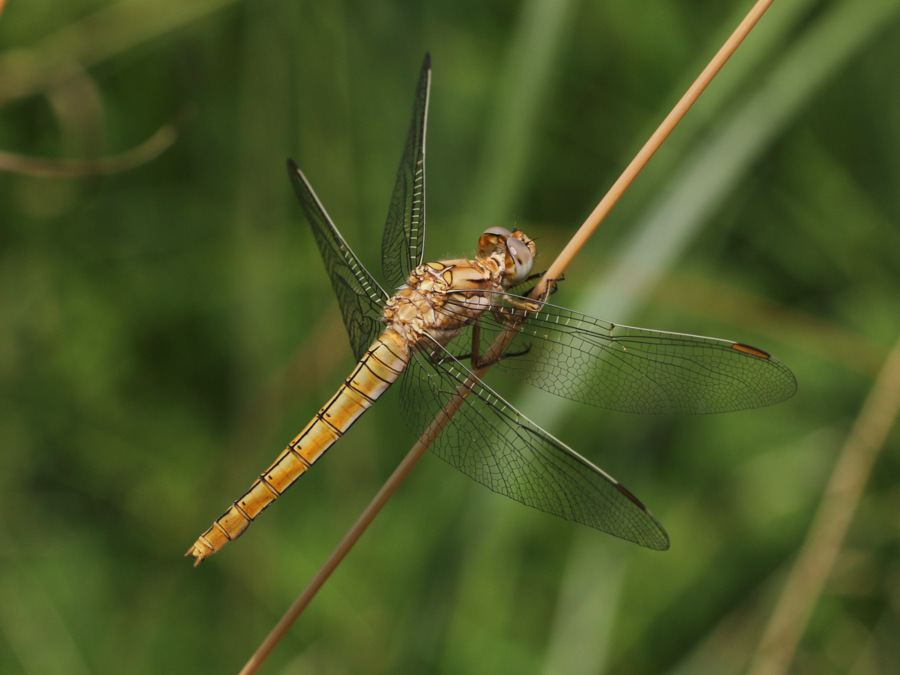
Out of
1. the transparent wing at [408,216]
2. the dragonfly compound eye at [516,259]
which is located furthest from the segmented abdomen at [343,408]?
the dragonfly compound eye at [516,259]

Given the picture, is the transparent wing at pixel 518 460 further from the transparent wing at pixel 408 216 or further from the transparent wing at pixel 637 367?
the transparent wing at pixel 408 216

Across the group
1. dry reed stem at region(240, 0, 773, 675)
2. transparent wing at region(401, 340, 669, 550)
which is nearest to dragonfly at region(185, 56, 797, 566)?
transparent wing at region(401, 340, 669, 550)

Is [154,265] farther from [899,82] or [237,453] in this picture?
[899,82]

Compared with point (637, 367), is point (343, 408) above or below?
below

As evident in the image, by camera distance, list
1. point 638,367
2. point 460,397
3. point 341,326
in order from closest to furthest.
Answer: point 460,397 → point 638,367 → point 341,326

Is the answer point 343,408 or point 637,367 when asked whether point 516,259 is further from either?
point 343,408

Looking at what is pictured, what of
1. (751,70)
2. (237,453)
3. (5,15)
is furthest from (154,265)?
(751,70)

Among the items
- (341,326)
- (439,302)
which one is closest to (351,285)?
(439,302)
